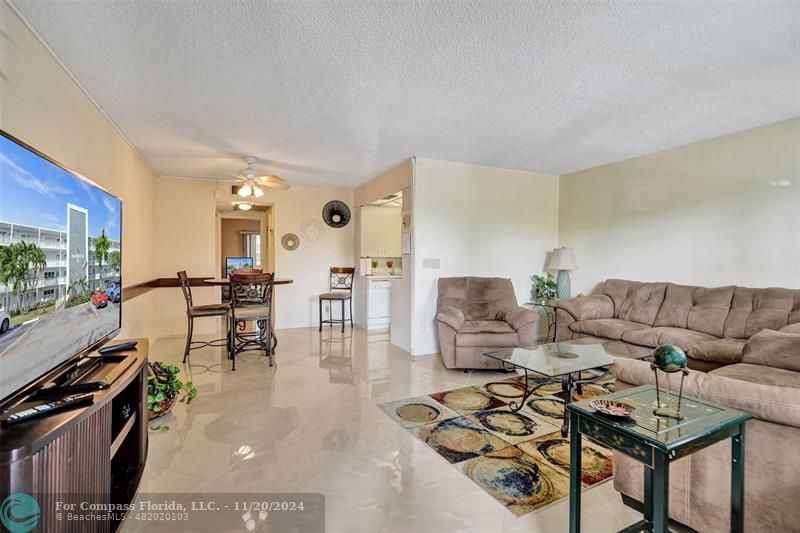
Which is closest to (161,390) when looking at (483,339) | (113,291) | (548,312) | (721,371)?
(113,291)

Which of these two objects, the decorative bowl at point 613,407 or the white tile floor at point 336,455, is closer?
the decorative bowl at point 613,407

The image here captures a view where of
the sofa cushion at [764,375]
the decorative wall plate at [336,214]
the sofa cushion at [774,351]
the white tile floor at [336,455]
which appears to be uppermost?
the decorative wall plate at [336,214]

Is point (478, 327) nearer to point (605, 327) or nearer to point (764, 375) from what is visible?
point (605, 327)

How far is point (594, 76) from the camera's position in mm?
2402

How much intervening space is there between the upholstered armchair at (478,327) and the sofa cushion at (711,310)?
1461mm

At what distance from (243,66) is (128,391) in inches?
78.8

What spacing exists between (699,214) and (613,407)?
141 inches

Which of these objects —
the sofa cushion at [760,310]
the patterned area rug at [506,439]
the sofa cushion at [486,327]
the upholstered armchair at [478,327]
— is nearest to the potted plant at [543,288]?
the upholstered armchair at [478,327]

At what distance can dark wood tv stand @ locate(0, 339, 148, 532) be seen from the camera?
3.10 ft

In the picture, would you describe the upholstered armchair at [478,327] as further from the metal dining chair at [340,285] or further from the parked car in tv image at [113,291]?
the parked car in tv image at [113,291]

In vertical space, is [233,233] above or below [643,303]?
above

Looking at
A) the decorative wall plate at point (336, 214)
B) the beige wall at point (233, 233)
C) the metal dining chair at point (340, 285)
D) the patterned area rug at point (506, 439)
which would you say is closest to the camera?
the patterned area rug at point (506, 439)

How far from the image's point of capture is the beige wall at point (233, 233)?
33.2ft

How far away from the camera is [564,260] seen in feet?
16.1
